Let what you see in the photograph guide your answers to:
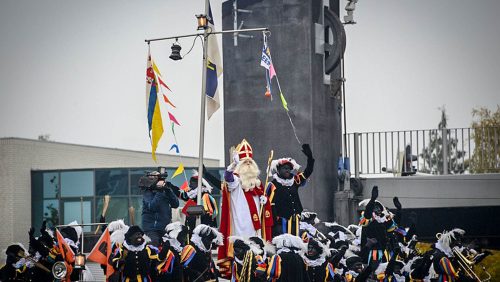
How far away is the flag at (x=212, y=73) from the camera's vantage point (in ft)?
72.9

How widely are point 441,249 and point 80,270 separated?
5.58 meters

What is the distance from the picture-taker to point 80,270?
18.2m

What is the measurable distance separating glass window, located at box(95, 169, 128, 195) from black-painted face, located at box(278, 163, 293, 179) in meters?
25.1

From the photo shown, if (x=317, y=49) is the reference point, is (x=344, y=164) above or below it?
below

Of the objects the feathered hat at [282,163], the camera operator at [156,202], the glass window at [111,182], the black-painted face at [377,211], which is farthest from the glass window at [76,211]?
the feathered hat at [282,163]

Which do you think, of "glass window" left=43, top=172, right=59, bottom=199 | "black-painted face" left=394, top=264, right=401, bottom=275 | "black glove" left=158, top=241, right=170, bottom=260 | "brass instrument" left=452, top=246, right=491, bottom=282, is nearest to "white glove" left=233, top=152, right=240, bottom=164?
"black glove" left=158, top=241, right=170, bottom=260

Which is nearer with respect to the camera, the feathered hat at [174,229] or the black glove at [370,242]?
the feathered hat at [174,229]

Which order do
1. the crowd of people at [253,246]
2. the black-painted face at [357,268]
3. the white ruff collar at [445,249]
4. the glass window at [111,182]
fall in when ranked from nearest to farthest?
the crowd of people at [253,246] < the black-painted face at [357,268] < the white ruff collar at [445,249] < the glass window at [111,182]

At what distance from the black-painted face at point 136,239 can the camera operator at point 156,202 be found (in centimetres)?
228

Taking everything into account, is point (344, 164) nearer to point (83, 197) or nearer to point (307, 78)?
point (307, 78)

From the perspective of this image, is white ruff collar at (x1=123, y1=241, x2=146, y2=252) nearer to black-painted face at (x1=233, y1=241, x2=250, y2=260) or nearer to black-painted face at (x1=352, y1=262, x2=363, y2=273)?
black-painted face at (x1=233, y1=241, x2=250, y2=260)

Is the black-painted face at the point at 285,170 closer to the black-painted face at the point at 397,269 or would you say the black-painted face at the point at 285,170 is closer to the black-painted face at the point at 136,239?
the black-painted face at the point at 397,269

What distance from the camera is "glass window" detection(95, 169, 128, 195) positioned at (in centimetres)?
4359

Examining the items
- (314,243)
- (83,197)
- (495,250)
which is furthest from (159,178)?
(83,197)
